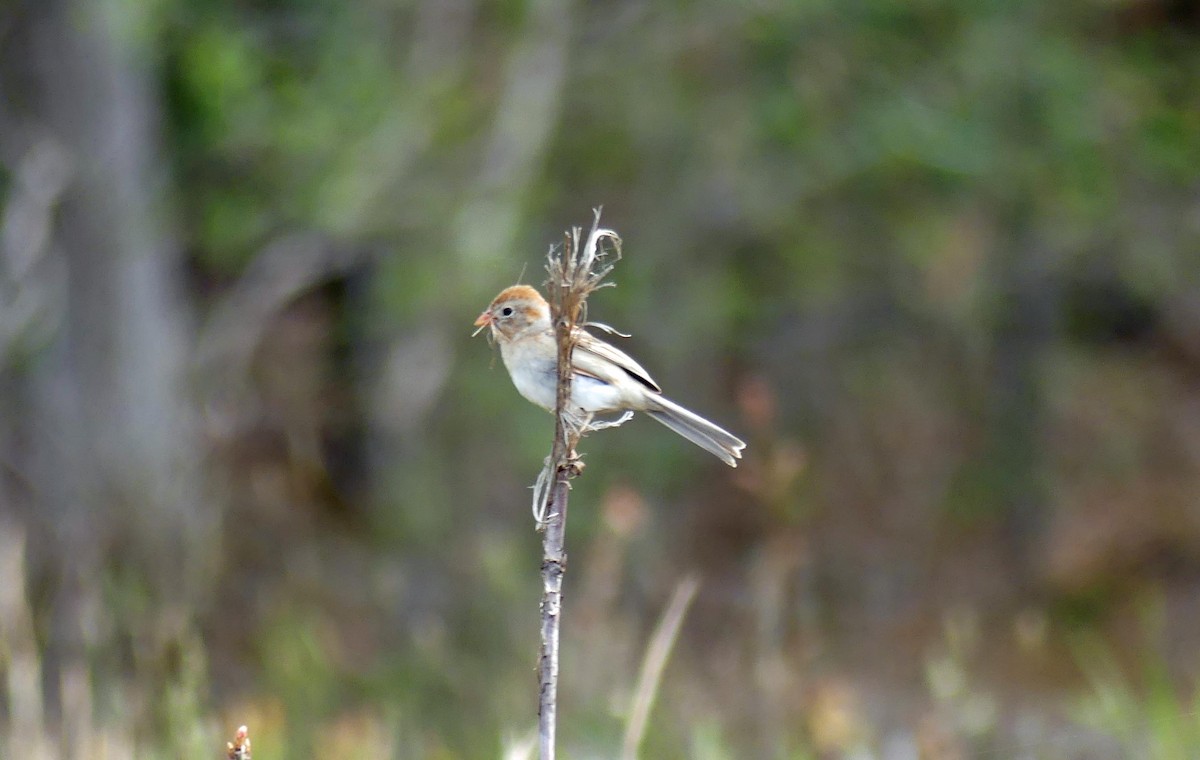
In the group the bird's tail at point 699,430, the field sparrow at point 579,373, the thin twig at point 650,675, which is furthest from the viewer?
the field sparrow at point 579,373

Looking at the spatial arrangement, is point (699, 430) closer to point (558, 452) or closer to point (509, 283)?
point (558, 452)

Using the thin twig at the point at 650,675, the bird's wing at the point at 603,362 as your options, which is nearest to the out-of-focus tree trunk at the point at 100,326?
the bird's wing at the point at 603,362

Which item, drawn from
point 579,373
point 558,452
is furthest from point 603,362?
point 558,452

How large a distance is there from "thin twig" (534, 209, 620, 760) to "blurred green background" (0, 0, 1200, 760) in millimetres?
1445

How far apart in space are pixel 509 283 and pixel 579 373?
4.95m

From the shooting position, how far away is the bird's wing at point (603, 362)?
10.7 ft

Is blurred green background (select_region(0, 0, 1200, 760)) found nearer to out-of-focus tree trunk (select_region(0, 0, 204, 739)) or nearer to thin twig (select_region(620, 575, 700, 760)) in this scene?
out-of-focus tree trunk (select_region(0, 0, 204, 739))

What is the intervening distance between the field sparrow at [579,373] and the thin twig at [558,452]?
994mm

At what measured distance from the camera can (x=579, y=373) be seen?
11.8ft

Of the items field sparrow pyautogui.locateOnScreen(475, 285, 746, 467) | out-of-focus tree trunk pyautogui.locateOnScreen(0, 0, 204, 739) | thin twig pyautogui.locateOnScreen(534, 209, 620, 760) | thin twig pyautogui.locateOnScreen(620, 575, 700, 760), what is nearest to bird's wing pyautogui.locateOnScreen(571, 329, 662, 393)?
field sparrow pyautogui.locateOnScreen(475, 285, 746, 467)

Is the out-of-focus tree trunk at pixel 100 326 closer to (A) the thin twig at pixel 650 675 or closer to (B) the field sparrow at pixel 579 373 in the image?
(B) the field sparrow at pixel 579 373

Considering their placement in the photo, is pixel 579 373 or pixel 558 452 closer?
pixel 558 452

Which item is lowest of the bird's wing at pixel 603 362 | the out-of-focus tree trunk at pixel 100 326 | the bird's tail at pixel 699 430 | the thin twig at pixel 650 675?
the thin twig at pixel 650 675

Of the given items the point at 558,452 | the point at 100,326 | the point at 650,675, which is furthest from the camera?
the point at 100,326
